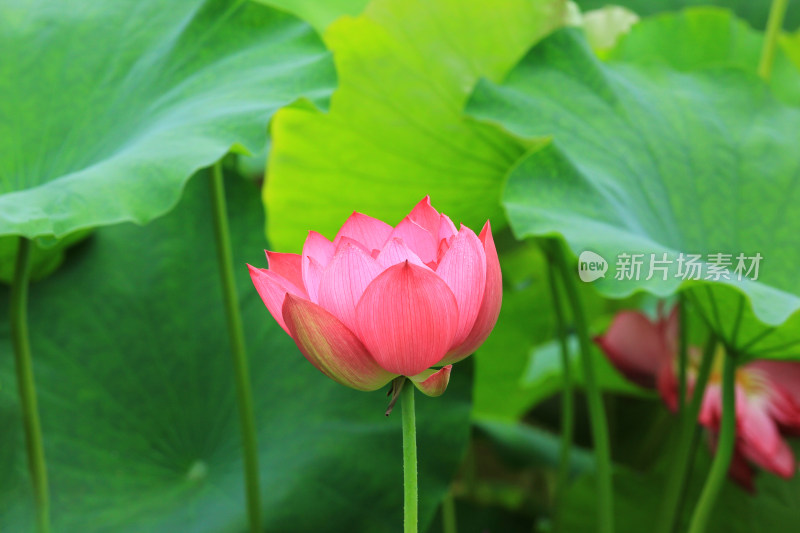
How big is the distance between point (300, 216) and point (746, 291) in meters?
0.49

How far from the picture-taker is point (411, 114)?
0.81 metres

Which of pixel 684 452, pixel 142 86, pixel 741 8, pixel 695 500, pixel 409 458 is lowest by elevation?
pixel 695 500

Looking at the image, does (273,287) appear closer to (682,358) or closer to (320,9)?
(682,358)

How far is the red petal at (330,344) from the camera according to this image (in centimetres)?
30

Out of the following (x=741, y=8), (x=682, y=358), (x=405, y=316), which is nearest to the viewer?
(x=405, y=316)

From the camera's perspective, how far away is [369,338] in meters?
0.31

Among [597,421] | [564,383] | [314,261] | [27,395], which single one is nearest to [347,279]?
[314,261]

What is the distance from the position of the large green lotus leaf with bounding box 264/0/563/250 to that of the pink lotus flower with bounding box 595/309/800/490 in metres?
0.19

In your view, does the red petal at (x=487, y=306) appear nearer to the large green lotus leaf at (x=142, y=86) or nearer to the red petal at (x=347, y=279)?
the red petal at (x=347, y=279)

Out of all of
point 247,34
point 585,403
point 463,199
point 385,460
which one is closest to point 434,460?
point 385,460

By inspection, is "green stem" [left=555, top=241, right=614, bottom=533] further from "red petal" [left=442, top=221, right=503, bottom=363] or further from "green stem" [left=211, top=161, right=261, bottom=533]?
"red petal" [left=442, top=221, right=503, bottom=363]

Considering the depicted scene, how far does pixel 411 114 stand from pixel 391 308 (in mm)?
534

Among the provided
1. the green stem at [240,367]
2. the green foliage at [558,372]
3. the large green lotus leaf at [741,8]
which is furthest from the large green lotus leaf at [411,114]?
the large green lotus leaf at [741,8]

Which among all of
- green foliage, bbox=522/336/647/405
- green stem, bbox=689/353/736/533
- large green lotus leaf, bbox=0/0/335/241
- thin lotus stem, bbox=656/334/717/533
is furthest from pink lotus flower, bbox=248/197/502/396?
green foliage, bbox=522/336/647/405
